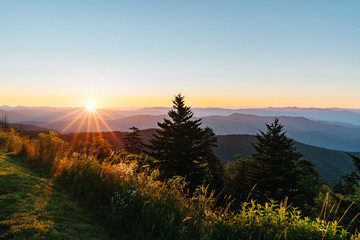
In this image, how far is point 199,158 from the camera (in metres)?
38.2

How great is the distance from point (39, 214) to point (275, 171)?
38523mm

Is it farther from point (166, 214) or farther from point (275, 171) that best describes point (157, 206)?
point (275, 171)

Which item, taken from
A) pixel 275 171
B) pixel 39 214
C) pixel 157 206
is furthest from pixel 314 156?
pixel 39 214

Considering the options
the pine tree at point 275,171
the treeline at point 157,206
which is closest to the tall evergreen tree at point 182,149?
the pine tree at point 275,171

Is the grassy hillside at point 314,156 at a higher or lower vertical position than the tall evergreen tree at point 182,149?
lower

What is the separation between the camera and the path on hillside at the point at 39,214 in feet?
10.9

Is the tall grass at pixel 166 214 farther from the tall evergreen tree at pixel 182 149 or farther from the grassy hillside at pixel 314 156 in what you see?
the grassy hillside at pixel 314 156

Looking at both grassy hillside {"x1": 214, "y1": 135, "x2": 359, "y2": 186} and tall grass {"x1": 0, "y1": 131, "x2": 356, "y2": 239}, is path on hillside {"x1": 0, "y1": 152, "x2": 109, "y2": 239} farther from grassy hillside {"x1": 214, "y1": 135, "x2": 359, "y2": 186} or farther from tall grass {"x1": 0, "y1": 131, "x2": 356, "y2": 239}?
grassy hillside {"x1": 214, "y1": 135, "x2": 359, "y2": 186}

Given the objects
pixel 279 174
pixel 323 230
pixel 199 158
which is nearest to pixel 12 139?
pixel 323 230

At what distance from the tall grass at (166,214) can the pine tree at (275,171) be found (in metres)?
33.1

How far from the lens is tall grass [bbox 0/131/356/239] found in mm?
3648

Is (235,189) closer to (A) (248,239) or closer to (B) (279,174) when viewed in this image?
(B) (279,174)

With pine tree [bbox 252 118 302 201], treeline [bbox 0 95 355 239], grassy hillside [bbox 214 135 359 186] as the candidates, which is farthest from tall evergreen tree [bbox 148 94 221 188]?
grassy hillside [bbox 214 135 359 186]

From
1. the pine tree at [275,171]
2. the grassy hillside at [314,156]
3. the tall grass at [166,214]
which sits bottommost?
the grassy hillside at [314,156]
